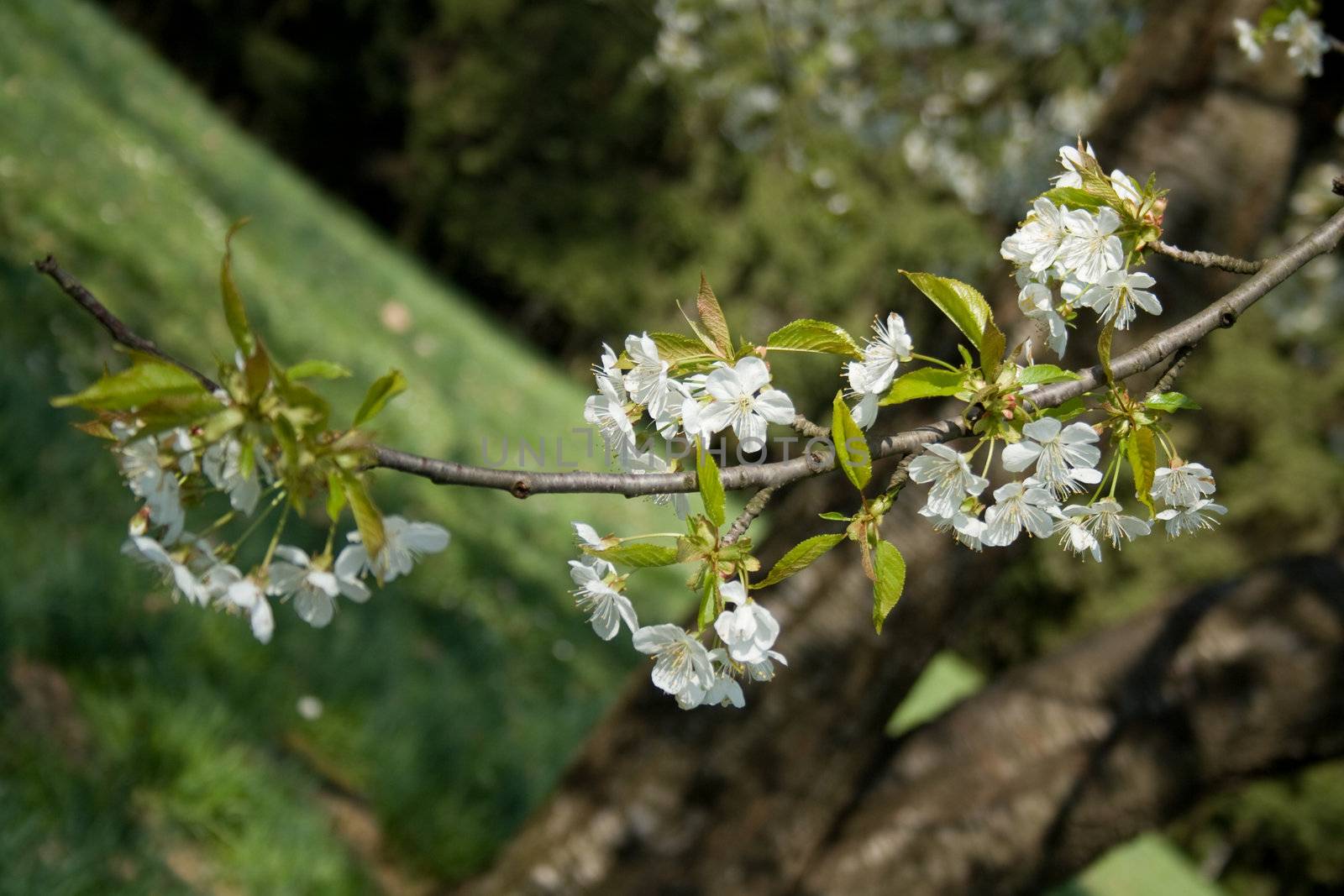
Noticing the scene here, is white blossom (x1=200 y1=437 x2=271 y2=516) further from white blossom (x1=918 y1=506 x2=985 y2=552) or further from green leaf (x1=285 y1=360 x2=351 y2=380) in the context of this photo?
white blossom (x1=918 y1=506 x2=985 y2=552)

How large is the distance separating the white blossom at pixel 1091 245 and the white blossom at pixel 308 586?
0.67 meters

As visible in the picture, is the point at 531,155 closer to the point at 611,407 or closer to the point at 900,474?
the point at 611,407

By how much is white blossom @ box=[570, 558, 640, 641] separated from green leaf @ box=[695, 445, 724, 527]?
0.13 metres

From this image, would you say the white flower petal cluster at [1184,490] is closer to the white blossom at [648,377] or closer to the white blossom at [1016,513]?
the white blossom at [1016,513]

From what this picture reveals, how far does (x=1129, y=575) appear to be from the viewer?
930cm

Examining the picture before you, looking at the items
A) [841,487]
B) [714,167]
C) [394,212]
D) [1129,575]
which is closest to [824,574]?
[841,487]

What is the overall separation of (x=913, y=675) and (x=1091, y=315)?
77cm

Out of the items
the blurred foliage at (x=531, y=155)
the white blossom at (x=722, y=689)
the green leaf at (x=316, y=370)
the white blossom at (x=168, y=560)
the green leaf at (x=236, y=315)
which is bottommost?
the blurred foliage at (x=531, y=155)

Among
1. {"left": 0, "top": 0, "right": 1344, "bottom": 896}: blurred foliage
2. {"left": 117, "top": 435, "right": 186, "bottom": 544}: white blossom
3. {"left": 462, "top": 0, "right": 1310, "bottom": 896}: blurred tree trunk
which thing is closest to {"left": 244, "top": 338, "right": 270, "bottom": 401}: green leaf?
{"left": 117, "top": 435, "right": 186, "bottom": 544}: white blossom

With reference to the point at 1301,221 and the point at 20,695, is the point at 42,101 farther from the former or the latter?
the point at 1301,221

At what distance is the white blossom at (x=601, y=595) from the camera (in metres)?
0.87

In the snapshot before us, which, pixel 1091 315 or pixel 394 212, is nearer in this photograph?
pixel 1091 315

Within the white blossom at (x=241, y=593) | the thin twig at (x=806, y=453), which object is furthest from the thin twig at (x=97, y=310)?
the white blossom at (x=241, y=593)

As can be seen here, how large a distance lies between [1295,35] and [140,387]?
69.0 inches
